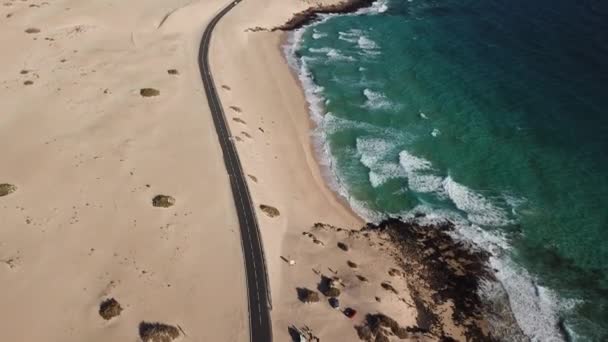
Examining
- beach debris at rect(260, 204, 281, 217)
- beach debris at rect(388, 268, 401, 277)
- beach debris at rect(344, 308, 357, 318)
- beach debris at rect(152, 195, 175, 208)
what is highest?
beach debris at rect(152, 195, 175, 208)

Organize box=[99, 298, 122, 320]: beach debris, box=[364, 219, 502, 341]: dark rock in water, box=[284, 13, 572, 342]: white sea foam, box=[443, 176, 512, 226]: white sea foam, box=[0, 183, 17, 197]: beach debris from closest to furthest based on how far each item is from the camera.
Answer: box=[99, 298, 122, 320]: beach debris → box=[364, 219, 502, 341]: dark rock in water → box=[284, 13, 572, 342]: white sea foam → box=[0, 183, 17, 197]: beach debris → box=[443, 176, 512, 226]: white sea foam

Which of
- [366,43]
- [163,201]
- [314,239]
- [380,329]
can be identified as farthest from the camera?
[366,43]

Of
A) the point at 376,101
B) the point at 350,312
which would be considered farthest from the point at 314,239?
the point at 376,101

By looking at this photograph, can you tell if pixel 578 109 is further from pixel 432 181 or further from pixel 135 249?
pixel 135 249

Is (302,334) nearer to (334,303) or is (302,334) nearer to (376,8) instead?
(334,303)

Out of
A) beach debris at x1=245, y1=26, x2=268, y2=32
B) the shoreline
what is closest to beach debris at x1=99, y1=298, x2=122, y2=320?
the shoreline

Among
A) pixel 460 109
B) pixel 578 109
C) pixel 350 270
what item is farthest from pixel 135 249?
pixel 578 109

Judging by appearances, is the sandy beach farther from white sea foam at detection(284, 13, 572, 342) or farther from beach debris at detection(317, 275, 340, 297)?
white sea foam at detection(284, 13, 572, 342)
